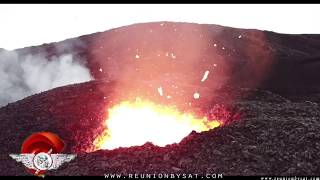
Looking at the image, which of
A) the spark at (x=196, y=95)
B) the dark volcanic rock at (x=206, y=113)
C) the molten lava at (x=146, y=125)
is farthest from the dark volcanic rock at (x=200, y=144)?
the spark at (x=196, y=95)

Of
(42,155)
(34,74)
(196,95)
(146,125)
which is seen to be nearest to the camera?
(42,155)

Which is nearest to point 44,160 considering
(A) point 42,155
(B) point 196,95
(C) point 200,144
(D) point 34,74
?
(A) point 42,155

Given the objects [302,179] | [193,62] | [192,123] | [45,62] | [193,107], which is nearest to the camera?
[302,179]

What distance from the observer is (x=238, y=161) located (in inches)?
604

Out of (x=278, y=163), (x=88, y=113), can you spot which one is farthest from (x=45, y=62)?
(x=278, y=163)

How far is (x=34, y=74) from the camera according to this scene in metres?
47.6

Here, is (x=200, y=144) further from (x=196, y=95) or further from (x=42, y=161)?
(x=196, y=95)

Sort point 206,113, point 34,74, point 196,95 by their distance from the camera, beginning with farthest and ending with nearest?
point 34,74
point 196,95
point 206,113

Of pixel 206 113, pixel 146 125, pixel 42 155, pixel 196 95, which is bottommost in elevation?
pixel 42 155

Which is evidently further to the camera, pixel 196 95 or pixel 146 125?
pixel 196 95

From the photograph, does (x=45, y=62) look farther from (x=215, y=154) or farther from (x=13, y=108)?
(x=215, y=154)

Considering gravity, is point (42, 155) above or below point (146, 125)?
below

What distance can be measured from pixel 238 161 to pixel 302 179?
2293mm

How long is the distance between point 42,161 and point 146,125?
696cm
